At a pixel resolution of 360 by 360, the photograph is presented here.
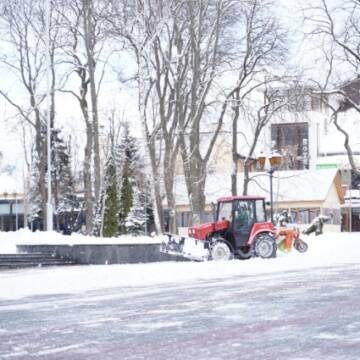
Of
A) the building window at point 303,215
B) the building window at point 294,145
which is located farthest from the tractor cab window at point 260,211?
the building window at point 294,145

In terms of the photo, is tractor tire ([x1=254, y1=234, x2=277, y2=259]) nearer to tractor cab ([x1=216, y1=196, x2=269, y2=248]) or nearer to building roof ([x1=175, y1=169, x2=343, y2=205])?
tractor cab ([x1=216, y1=196, x2=269, y2=248])

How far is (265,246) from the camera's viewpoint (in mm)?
27312

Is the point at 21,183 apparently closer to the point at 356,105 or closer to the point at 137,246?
the point at 356,105

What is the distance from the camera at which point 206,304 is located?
44.3ft

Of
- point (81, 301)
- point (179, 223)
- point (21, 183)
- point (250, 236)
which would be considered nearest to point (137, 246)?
point (250, 236)

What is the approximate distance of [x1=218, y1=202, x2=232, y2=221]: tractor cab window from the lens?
2771 centimetres

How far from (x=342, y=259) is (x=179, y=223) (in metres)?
45.6

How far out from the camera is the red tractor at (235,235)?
2698 cm

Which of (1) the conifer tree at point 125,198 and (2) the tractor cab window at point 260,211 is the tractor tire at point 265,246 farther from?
(1) the conifer tree at point 125,198

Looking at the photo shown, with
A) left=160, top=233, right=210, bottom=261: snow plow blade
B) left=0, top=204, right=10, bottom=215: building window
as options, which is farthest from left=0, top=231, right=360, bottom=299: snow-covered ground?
left=0, top=204, right=10, bottom=215: building window

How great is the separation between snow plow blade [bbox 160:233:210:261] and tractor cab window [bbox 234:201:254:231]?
4.53 feet

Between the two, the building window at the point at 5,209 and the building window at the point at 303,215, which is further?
the building window at the point at 5,209

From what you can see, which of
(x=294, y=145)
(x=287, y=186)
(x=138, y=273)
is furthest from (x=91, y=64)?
(x=294, y=145)

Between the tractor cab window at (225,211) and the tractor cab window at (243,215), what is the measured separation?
256mm
